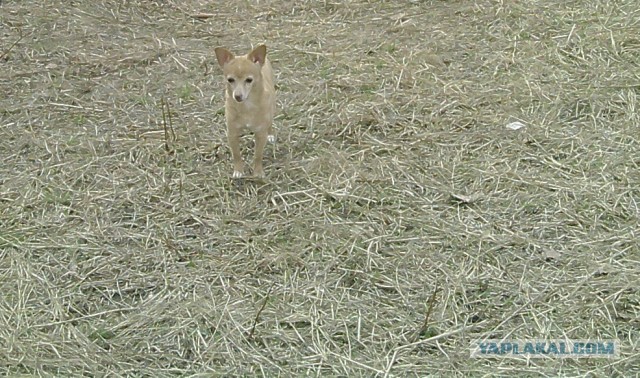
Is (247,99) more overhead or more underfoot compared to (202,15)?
more overhead

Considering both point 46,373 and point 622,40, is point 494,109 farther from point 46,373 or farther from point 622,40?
point 46,373

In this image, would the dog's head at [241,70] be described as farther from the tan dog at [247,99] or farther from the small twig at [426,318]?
the small twig at [426,318]

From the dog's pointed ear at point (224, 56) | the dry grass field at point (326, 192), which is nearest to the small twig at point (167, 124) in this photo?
the dry grass field at point (326, 192)

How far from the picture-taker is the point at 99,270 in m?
3.75

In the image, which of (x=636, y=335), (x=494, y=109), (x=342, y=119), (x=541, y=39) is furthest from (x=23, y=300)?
(x=541, y=39)

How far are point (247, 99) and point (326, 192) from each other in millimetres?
617

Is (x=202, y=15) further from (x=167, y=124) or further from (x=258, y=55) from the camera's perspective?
(x=258, y=55)

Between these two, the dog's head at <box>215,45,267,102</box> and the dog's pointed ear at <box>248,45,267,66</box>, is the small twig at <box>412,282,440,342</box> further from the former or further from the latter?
the dog's pointed ear at <box>248,45,267,66</box>

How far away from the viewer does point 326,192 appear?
426cm

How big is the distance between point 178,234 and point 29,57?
242 cm

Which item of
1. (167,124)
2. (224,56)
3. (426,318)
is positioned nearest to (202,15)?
(167,124)

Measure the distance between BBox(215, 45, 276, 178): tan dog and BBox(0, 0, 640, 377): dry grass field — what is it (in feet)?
0.58

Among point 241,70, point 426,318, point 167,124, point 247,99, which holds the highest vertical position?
point 241,70

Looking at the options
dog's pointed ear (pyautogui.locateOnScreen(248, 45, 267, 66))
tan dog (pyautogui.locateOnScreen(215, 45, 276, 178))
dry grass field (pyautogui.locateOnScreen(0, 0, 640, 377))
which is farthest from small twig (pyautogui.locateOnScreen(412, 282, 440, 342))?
dog's pointed ear (pyautogui.locateOnScreen(248, 45, 267, 66))
